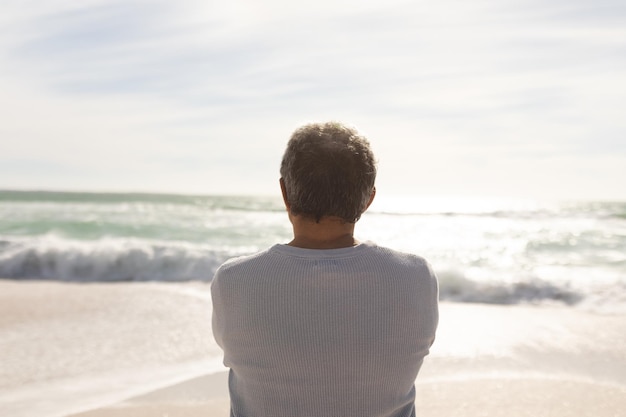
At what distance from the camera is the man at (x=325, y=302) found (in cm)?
119

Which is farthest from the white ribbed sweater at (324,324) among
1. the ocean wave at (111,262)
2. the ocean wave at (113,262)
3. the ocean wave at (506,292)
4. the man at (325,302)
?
the ocean wave at (111,262)

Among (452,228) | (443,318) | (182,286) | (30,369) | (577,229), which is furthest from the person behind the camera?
(452,228)

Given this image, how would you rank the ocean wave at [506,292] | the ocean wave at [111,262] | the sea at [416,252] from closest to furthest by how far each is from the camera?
the ocean wave at [506,292], the sea at [416,252], the ocean wave at [111,262]

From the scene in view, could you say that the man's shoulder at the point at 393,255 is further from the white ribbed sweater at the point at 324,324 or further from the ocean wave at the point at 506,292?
the ocean wave at the point at 506,292

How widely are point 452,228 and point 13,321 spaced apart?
12140mm

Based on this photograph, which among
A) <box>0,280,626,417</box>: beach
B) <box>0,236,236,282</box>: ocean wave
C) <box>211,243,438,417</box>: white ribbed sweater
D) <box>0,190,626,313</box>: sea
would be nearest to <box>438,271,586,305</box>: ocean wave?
<box>0,190,626,313</box>: sea

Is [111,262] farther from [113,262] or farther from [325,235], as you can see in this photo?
[325,235]

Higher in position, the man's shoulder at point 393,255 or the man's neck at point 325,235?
the man's neck at point 325,235

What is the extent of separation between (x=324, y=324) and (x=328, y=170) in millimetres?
288

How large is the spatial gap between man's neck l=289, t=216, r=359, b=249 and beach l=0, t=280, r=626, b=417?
6.86 feet

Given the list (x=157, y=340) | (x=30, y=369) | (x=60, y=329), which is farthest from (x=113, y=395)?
(x=60, y=329)

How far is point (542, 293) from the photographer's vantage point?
22.2 feet

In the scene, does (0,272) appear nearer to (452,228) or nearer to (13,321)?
(13,321)

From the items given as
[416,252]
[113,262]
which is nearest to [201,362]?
[113,262]
